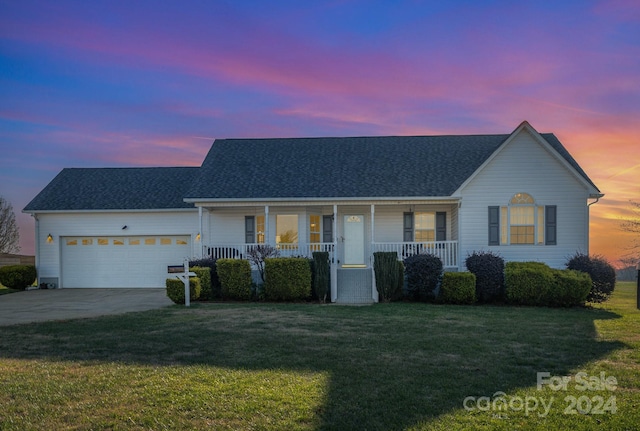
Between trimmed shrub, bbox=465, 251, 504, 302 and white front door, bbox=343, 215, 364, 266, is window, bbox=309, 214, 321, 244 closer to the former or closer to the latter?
white front door, bbox=343, 215, 364, 266

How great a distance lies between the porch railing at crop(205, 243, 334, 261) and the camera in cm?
2052

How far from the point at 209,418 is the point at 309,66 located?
1490 cm

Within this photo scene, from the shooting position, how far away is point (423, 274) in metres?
17.2

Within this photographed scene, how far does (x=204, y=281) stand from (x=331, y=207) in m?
6.82

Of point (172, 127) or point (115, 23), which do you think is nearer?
point (115, 23)

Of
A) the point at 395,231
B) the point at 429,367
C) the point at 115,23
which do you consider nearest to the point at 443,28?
the point at 395,231

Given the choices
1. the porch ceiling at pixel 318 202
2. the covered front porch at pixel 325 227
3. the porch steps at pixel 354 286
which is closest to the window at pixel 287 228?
the covered front porch at pixel 325 227

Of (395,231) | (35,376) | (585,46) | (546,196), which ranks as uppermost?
(585,46)

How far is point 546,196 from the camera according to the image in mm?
19188

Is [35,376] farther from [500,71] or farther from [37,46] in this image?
[500,71]

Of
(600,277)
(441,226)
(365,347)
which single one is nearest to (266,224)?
(441,226)

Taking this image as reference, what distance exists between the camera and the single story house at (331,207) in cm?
1919

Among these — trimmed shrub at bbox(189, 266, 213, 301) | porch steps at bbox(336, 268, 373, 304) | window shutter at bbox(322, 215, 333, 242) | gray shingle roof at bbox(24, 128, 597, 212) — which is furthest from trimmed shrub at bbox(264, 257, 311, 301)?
window shutter at bbox(322, 215, 333, 242)

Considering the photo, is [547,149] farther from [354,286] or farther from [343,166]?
[354,286]
